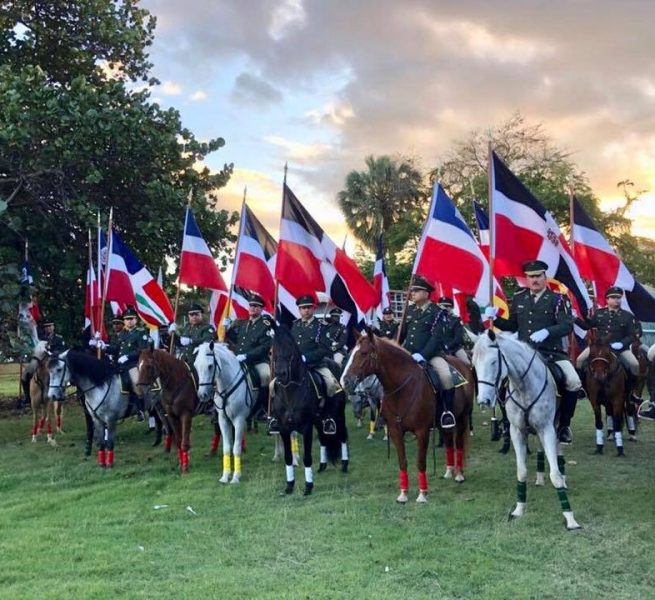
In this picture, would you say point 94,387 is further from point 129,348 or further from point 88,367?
point 129,348

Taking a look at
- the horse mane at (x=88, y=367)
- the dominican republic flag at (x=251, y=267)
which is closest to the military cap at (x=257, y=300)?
the dominican republic flag at (x=251, y=267)

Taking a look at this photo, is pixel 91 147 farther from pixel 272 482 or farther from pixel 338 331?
pixel 272 482

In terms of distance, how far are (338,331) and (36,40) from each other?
12.5 meters

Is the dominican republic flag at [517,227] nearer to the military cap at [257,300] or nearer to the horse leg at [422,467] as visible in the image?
the horse leg at [422,467]

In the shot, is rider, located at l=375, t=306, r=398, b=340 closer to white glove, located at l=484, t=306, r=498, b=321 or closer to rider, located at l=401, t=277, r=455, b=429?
rider, located at l=401, t=277, r=455, b=429

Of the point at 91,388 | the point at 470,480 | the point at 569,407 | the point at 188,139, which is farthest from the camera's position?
the point at 188,139

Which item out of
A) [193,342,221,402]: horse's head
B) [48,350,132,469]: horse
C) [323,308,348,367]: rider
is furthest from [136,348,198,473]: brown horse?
[323,308,348,367]: rider

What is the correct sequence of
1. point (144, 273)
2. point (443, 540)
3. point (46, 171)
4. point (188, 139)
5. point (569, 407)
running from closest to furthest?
1. point (443, 540)
2. point (569, 407)
3. point (144, 273)
4. point (46, 171)
5. point (188, 139)

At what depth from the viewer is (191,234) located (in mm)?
11992

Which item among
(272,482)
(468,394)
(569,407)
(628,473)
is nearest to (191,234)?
(272,482)

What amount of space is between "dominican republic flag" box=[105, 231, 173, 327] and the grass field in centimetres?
302

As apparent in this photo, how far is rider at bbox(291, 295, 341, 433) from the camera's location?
984cm

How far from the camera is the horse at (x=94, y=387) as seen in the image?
11.2 metres

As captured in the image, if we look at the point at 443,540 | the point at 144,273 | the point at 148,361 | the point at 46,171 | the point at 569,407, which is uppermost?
the point at 46,171
